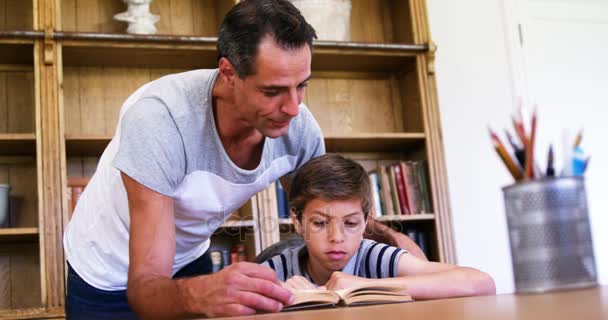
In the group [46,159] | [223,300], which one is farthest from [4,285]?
[223,300]

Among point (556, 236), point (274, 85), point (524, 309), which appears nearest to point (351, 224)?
point (274, 85)

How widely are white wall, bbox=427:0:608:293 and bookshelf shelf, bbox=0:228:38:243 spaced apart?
191 cm

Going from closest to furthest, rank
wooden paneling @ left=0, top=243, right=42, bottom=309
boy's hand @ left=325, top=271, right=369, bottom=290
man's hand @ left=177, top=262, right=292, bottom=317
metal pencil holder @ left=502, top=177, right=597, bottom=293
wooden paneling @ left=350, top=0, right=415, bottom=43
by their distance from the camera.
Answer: metal pencil holder @ left=502, top=177, right=597, bottom=293 < man's hand @ left=177, top=262, right=292, bottom=317 < boy's hand @ left=325, top=271, right=369, bottom=290 < wooden paneling @ left=0, top=243, right=42, bottom=309 < wooden paneling @ left=350, top=0, right=415, bottom=43

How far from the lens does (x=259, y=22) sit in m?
1.47

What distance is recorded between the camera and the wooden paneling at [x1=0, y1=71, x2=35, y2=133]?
2904 mm

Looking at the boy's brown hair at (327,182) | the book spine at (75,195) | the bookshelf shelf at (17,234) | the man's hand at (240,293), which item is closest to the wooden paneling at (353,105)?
the book spine at (75,195)

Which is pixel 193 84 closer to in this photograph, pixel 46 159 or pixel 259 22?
pixel 259 22

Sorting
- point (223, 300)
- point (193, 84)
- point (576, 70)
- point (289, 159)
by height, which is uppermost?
point (576, 70)

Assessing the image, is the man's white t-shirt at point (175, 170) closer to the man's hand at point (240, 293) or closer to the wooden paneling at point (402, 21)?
the man's hand at point (240, 293)

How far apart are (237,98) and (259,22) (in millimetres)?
163

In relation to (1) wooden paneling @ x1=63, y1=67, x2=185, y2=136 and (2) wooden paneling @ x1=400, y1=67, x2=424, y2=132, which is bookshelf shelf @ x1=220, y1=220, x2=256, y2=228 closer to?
(1) wooden paneling @ x1=63, y1=67, x2=185, y2=136

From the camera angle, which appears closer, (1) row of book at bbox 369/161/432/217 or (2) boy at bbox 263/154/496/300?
(2) boy at bbox 263/154/496/300

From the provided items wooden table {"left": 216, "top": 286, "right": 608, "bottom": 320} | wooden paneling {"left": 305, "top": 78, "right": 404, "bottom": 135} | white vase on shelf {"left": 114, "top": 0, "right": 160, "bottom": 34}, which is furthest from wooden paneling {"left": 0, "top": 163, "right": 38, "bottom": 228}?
wooden table {"left": 216, "top": 286, "right": 608, "bottom": 320}

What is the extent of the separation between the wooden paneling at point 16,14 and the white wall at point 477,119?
1872mm
